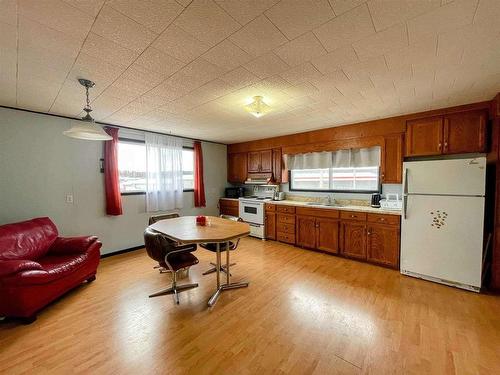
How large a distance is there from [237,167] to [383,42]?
445 cm

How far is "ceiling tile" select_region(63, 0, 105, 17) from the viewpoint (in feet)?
3.77

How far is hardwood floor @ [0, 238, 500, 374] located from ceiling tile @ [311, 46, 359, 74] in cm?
233

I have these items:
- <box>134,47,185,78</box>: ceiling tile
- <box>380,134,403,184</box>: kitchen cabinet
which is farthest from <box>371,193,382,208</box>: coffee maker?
<box>134,47,185,78</box>: ceiling tile

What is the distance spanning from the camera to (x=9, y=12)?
48.2 inches

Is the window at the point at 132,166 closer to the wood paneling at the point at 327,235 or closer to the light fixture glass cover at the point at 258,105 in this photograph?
the light fixture glass cover at the point at 258,105

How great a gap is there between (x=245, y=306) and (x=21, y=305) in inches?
82.9

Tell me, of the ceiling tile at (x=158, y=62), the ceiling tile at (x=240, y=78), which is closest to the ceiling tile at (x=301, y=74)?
the ceiling tile at (x=240, y=78)

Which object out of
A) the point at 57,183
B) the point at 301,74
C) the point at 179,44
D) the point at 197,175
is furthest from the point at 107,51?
the point at 197,175

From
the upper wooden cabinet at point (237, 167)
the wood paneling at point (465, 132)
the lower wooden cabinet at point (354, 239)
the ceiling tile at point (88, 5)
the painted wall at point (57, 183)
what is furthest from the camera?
the upper wooden cabinet at point (237, 167)

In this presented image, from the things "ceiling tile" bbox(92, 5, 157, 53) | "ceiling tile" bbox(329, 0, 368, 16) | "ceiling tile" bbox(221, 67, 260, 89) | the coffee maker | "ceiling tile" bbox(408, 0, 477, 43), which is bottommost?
the coffee maker

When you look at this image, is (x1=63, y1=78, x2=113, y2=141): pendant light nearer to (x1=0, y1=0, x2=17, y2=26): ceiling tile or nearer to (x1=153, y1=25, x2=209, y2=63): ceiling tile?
(x1=0, y1=0, x2=17, y2=26): ceiling tile

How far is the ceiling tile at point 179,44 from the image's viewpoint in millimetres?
1409

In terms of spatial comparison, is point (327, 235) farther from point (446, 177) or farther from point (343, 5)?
point (343, 5)

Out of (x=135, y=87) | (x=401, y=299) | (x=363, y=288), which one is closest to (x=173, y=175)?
(x=135, y=87)
